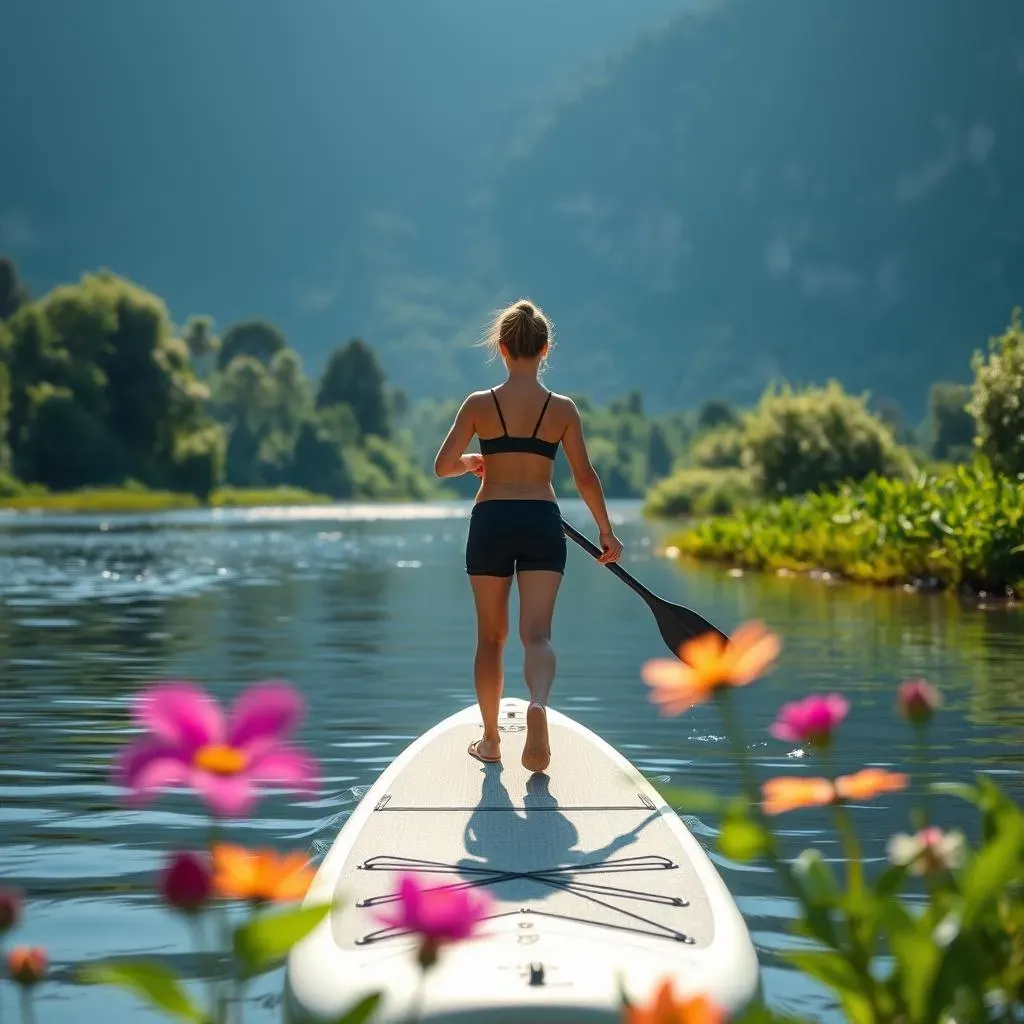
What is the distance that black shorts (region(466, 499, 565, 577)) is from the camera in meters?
7.42

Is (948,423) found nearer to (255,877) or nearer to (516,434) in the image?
(516,434)

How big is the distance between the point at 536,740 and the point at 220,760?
197 inches

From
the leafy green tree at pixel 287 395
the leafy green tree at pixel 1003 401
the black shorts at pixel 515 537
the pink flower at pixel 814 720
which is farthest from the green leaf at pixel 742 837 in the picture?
the leafy green tree at pixel 287 395

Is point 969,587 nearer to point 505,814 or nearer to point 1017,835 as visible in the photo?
point 505,814

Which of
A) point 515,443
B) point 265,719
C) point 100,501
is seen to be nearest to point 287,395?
point 100,501

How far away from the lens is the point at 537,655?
7242 mm

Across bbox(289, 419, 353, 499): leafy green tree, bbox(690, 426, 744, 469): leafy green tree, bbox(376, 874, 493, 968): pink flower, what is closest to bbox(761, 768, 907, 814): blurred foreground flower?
bbox(376, 874, 493, 968): pink flower

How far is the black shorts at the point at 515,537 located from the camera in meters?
7.42

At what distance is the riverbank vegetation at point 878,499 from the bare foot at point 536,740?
1554 cm

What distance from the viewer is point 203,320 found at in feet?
491

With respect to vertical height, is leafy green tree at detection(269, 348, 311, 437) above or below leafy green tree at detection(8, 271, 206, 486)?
above

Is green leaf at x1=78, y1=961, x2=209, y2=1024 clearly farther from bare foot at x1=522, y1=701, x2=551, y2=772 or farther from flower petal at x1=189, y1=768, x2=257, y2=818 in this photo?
bare foot at x1=522, y1=701, x2=551, y2=772

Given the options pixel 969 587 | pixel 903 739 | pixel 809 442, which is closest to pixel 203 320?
pixel 809 442

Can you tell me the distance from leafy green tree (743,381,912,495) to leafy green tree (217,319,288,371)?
5713 inches
